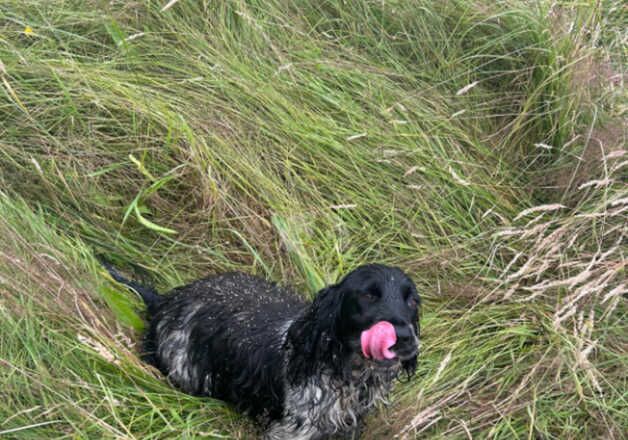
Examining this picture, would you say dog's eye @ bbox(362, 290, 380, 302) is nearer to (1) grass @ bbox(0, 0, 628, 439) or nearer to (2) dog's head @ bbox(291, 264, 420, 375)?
(2) dog's head @ bbox(291, 264, 420, 375)

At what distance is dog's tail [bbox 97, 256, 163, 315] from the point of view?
379cm

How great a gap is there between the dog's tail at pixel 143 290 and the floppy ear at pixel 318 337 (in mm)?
778

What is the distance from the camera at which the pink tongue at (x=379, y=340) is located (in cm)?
281

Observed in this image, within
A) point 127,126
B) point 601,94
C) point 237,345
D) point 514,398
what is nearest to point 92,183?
point 127,126

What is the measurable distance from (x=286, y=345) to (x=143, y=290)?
83 centimetres

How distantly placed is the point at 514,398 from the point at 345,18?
7.86 ft

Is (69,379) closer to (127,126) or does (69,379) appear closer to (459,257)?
(127,126)

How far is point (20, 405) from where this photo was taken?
297 centimetres

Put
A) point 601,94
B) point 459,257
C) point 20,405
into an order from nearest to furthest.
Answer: point 20,405, point 459,257, point 601,94

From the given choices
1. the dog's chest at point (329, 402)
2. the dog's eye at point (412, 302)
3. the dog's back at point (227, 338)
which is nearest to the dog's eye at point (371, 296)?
the dog's eye at point (412, 302)

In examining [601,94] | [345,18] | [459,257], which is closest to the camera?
[459,257]

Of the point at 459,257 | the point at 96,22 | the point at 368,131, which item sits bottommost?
the point at 459,257

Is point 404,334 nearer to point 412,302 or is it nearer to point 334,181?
point 412,302

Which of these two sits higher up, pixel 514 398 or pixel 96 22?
pixel 96 22
